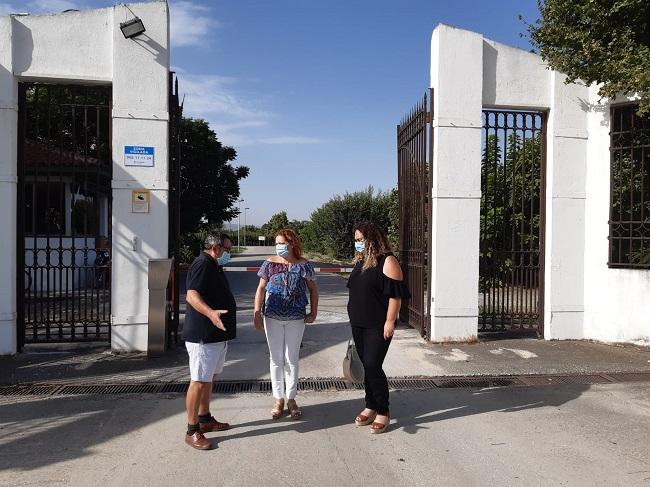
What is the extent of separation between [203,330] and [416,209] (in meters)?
5.46

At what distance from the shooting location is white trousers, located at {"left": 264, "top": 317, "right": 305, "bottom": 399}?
16.4 ft

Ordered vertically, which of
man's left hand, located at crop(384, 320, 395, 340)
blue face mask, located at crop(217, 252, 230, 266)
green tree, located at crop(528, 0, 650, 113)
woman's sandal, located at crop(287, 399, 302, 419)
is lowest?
woman's sandal, located at crop(287, 399, 302, 419)

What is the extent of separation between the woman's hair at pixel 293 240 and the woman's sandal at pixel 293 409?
51.7 inches

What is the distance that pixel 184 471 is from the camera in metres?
3.98

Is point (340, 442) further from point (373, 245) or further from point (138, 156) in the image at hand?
point (138, 156)

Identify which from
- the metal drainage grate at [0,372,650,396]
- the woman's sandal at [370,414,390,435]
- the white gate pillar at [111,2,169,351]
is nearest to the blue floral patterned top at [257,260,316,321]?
the woman's sandal at [370,414,390,435]

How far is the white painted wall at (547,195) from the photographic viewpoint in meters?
8.23

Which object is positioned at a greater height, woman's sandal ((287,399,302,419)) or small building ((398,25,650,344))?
small building ((398,25,650,344))

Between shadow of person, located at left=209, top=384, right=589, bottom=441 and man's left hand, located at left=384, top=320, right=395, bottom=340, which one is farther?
shadow of person, located at left=209, top=384, right=589, bottom=441

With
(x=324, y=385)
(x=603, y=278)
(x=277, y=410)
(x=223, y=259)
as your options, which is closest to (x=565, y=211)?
(x=603, y=278)

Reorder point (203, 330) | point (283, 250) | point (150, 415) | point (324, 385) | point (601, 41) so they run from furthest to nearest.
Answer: point (601, 41) → point (324, 385) → point (150, 415) → point (283, 250) → point (203, 330)

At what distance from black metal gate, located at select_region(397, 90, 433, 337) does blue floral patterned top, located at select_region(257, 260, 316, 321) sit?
3750mm

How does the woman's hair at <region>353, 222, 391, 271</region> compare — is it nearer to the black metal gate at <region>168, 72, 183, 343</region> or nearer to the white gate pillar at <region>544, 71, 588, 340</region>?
the black metal gate at <region>168, 72, 183, 343</region>

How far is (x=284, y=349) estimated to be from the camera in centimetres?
506
